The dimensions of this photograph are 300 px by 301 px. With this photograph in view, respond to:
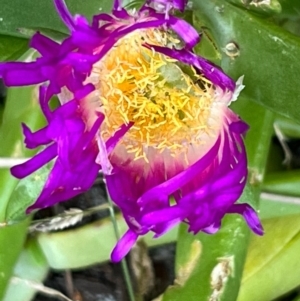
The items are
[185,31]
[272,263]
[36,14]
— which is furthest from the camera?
[272,263]

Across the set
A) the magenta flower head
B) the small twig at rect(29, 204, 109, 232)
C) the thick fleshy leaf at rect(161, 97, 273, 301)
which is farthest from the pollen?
the small twig at rect(29, 204, 109, 232)

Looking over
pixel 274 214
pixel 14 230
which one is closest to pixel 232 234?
pixel 274 214

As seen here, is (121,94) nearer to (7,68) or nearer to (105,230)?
(7,68)

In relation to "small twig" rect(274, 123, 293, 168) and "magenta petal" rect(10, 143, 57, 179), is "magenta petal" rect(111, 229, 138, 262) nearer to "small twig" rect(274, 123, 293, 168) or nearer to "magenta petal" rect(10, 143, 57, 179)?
"magenta petal" rect(10, 143, 57, 179)

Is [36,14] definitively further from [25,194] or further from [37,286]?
[37,286]

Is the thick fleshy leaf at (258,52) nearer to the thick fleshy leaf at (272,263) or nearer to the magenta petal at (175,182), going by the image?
the magenta petal at (175,182)

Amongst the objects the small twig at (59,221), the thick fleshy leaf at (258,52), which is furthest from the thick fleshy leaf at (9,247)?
the thick fleshy leaf at (258,52)

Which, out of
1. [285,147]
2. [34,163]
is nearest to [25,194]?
[34,163]
